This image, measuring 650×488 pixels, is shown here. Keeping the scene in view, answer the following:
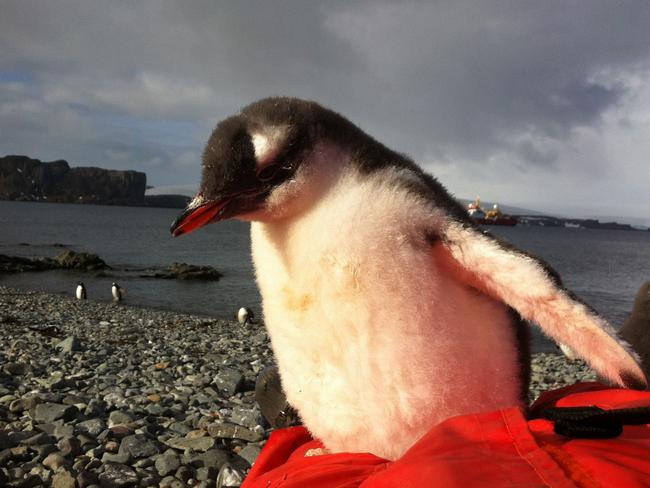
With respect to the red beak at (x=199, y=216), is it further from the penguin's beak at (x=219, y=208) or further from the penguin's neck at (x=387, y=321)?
the penguin's neck at (x=387, y=321)

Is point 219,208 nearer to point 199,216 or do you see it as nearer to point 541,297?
point 199,216

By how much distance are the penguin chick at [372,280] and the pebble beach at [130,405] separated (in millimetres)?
2262

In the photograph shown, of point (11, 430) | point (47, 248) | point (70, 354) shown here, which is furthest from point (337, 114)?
point (47, 248)

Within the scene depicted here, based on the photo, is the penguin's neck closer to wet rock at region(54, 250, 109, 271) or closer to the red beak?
the red beak

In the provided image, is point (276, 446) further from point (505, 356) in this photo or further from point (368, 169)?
point (368, 169)

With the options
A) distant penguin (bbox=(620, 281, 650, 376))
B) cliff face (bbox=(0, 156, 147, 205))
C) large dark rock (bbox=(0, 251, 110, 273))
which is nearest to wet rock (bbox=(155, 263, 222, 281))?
large dark rock (bbox=(0, 251, 110, 273))

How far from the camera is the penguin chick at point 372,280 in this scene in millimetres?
1283

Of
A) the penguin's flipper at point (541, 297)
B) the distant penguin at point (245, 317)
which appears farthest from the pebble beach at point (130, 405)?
A: the distant penguin at point (245, 317)

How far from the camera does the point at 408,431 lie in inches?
51.6

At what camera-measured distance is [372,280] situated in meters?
1.29

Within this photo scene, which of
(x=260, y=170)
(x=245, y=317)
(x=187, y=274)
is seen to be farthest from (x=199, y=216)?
(x=187, y=274)

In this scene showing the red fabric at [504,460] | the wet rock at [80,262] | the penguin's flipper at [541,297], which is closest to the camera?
the red fabric at [504,460]

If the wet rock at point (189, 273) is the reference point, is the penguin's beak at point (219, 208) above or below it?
above

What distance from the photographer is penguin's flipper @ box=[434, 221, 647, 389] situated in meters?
1.15
